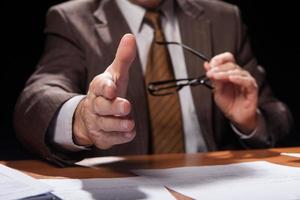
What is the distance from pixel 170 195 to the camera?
638 mm

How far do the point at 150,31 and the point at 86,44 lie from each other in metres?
0.16

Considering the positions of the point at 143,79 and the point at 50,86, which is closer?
the point at 50,86

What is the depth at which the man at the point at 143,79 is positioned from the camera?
96 cm

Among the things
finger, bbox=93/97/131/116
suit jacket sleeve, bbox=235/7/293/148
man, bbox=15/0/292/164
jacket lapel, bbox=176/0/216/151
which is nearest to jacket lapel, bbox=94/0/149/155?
man, bbox=15/0/292/164

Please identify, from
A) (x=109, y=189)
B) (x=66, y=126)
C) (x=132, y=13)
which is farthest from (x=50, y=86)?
Answer: (x=109, y=189)

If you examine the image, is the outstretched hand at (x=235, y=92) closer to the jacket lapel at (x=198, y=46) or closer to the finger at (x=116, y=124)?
the jacket lapel at (x=198, y=46)

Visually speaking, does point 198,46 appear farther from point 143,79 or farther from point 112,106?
point 112,106

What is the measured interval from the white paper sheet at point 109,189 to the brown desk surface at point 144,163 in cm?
4

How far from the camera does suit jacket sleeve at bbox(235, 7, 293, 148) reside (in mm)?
1171

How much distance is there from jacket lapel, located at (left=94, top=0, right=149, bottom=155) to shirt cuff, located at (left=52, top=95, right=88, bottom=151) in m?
0.28

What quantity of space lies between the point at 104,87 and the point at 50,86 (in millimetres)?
381

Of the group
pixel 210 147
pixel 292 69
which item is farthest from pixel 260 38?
pixel 210 147

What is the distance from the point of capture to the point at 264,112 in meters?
1.26

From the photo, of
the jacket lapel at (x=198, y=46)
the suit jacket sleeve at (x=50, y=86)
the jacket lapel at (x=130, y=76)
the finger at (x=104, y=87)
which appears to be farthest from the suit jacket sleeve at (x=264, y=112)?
the finger at (x=104, y=87)
